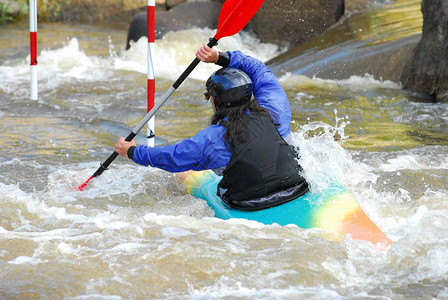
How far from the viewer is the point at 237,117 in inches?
141

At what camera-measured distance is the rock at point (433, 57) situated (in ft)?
24.6

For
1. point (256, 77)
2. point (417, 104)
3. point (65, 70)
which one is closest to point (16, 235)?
point (256, 77)

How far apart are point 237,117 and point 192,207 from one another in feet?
2.56

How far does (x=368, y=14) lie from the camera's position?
33.8 ft

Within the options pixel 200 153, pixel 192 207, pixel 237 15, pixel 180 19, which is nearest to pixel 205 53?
pixel 237 15

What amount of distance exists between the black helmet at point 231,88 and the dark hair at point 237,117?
3 cm

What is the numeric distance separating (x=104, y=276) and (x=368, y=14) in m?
8.12

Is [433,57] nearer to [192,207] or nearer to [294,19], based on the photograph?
[294,19]

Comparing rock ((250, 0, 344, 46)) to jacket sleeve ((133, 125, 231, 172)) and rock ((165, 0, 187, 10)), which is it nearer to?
rock ((165, 0, 187, 10))

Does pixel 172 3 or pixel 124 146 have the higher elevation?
pixel 124 146

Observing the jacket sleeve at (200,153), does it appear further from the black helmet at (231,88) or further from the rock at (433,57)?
the rock at (433,57)

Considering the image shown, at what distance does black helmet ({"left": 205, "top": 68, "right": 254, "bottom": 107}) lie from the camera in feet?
11.8

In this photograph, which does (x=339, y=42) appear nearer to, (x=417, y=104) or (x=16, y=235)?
(x=417, y=104)

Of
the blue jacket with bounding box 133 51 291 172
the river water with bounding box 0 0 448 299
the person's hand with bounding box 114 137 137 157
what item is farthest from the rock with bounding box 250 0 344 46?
the person's hand with bounding box 114 137 137 157
